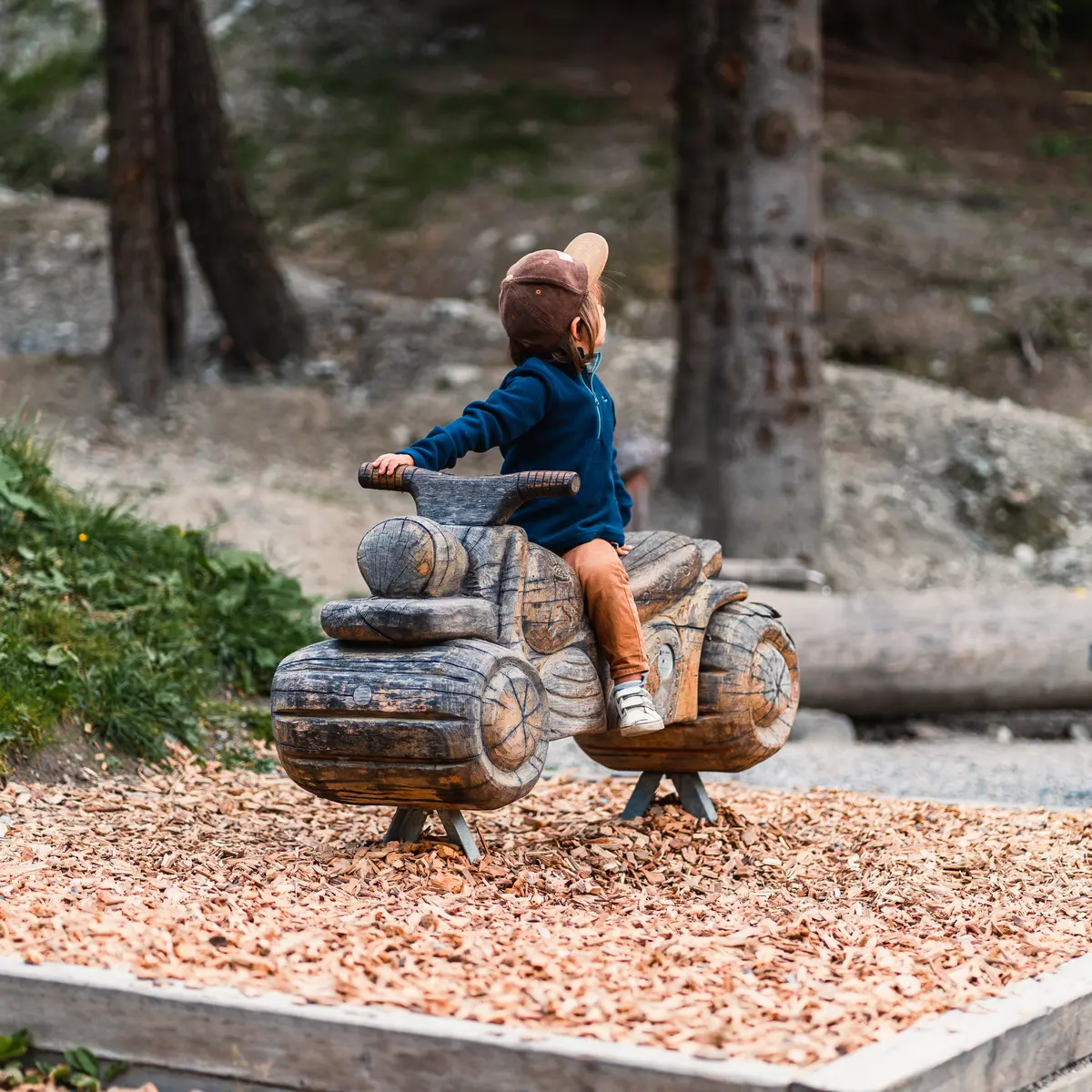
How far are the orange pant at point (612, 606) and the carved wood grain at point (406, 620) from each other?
0.39 meters

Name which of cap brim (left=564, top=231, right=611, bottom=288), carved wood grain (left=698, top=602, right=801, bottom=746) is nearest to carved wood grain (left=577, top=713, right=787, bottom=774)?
carved wood grain (left=698, top=602, right=801, bottom=746)

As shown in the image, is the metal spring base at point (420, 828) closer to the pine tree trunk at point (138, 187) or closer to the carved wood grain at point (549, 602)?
the carved wood grain at point (549, 602)

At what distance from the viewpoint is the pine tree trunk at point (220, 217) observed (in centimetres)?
1215

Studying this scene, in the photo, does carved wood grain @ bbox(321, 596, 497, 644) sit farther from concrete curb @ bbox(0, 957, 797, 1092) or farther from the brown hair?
concrete curb @ bbox(0, 957, 797, 1092)

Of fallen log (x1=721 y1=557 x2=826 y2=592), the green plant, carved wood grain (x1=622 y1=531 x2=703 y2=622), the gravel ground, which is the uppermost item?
fallen log (x1=721 y1=557 x2=826 y2=592)

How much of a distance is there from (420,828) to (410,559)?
0.81 metres

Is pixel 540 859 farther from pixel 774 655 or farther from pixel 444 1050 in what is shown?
pixel 444 1050

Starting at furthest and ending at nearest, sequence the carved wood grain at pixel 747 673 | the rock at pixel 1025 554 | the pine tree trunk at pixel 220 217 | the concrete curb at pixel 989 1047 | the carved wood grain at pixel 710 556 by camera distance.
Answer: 1. the pine tree trunk at pixel 220 217
2. the rock at pixel 1025 554
3. the carved wood grain at pixel 710 556
4. the carved wood grain at pixel 747 673
5. the concrete curb at pixel 989 1047

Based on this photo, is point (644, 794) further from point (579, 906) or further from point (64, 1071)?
point (64, 1071)

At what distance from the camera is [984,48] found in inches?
853

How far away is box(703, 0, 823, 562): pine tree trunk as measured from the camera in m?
8.36

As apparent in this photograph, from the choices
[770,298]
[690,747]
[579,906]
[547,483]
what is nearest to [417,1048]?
[579,906]

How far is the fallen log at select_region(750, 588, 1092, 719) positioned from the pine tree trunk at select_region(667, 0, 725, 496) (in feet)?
13.5

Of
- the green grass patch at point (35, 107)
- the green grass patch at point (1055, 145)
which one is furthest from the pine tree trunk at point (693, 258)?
the green grass patch at point (35, 107)
